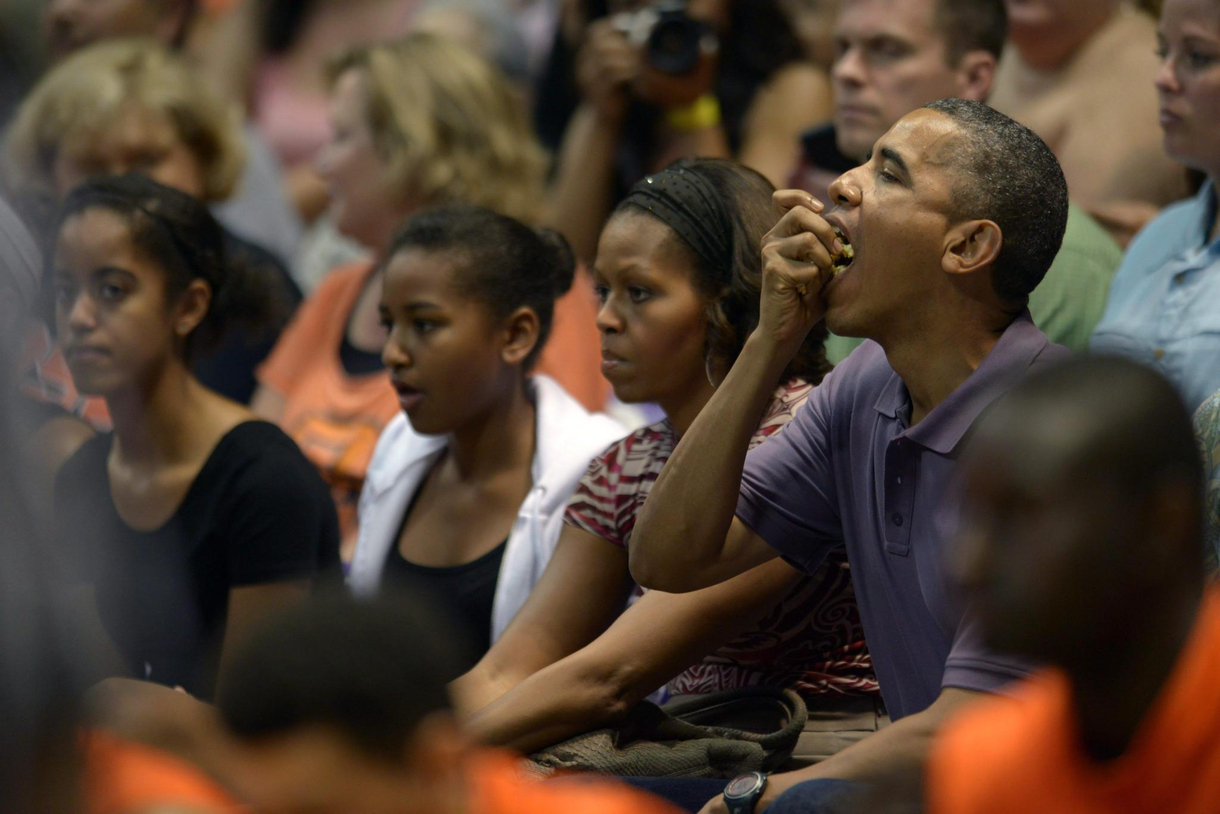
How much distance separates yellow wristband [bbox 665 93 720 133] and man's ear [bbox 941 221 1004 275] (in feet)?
6.43

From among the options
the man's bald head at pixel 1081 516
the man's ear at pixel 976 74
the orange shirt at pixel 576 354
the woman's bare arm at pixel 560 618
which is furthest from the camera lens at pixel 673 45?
the man's bald head at pixel 1081 516

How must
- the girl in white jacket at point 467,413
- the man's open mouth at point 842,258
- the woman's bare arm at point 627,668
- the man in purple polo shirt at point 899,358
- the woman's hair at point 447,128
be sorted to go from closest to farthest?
the man in purple polo shirt at point 899,358, the man's open mouth at point 842,258, the woman's bare arm at point 627,668, the girl in white jacket at point 467,413, the woman's hair at point 447,128

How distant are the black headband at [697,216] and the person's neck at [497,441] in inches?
24.8

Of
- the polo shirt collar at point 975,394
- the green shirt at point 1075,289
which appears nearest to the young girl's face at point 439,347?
the green shirt at point 1075,289

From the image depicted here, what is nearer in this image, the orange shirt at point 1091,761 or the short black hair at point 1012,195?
the orange shirt at point 1091,761

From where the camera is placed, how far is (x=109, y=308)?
3084mm

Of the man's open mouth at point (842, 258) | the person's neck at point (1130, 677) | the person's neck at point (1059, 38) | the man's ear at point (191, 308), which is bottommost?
the man's ear at point (191, 308)

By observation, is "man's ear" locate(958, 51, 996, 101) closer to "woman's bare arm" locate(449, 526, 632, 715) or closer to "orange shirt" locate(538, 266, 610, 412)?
"orange shirt" locate(538, 266, 610, 412)

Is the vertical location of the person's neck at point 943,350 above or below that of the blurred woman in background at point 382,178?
above

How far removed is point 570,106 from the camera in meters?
4.73

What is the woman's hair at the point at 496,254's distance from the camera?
3.06 m

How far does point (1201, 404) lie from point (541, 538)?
111cm

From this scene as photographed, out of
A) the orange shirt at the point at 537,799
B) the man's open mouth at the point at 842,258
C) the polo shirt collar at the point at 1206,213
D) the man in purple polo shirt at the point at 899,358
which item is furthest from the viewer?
the polo shirt collar at the point at 1206,213

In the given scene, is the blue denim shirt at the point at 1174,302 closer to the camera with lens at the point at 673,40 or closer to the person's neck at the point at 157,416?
the camera with lens at the point at 673,40
